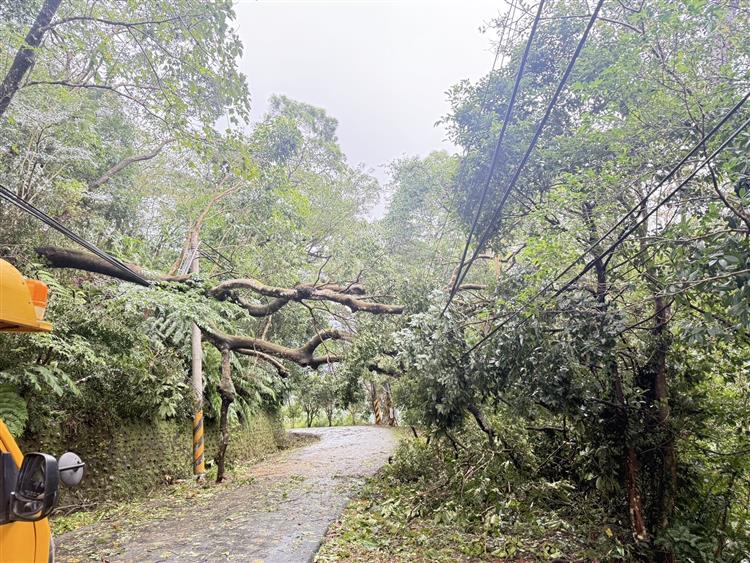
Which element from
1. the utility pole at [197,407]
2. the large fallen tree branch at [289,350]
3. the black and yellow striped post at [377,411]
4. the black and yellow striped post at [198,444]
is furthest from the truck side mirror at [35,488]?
the black and yellow striped post at [377,411]

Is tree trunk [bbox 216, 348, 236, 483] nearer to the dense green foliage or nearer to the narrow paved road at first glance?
the narrow paved road

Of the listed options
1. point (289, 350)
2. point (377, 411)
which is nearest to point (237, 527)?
point (289, 350)

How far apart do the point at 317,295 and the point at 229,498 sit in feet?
13.2

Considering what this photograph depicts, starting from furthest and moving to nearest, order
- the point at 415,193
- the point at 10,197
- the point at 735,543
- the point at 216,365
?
the point at 415,193, the point at 216,365, the point at 735,543, the point at 10,197

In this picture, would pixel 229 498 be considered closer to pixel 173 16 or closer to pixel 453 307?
pixel 453 307

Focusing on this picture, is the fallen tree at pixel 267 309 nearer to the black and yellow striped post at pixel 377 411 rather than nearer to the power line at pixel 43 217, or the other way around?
the power line at pixel 43 217

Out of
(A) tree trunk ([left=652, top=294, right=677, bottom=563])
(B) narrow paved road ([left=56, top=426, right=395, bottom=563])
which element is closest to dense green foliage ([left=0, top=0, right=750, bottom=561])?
(A) tree trunk ([left=652, top=294, right=677, bottom=563])

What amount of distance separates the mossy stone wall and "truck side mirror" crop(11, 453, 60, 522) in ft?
18.3

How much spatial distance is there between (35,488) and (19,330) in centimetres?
81

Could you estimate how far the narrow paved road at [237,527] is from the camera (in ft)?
15.5

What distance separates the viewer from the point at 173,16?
533 centimetres

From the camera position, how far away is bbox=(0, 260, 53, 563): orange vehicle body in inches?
72.5

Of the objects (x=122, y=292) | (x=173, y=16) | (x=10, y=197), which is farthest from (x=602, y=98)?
(x=122, y=292)

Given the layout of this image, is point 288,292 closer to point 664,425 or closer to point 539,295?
point 539,295
